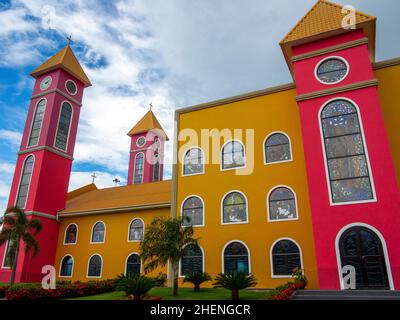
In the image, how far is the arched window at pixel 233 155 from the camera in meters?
16.9

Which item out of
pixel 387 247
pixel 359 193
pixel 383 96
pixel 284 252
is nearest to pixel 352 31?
pixel 383 96

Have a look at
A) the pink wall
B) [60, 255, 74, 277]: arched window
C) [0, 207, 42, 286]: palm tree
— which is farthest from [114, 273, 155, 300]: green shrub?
[60, 255, 74, 277]: arched window

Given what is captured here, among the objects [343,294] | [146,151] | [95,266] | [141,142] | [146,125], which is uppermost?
[146,125]

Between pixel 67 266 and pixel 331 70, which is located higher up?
pixel 331 70

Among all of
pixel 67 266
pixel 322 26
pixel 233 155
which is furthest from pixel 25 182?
pixel 322 26

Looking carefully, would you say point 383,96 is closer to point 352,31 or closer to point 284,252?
point 352,31

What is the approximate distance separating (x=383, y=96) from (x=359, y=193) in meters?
5.01

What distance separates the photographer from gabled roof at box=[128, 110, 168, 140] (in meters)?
38.7

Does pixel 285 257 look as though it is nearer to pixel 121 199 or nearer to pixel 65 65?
pixel 121 199

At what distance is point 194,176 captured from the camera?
59.0 ft

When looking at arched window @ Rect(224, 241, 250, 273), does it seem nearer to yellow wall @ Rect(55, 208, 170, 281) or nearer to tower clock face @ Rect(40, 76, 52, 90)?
yellow wall @ Rect(55, 208, 170, 281)

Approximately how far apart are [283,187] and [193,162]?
553 cm

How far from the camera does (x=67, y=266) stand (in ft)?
71.5

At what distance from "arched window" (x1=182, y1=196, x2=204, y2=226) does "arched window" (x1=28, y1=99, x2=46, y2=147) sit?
46.3ft
